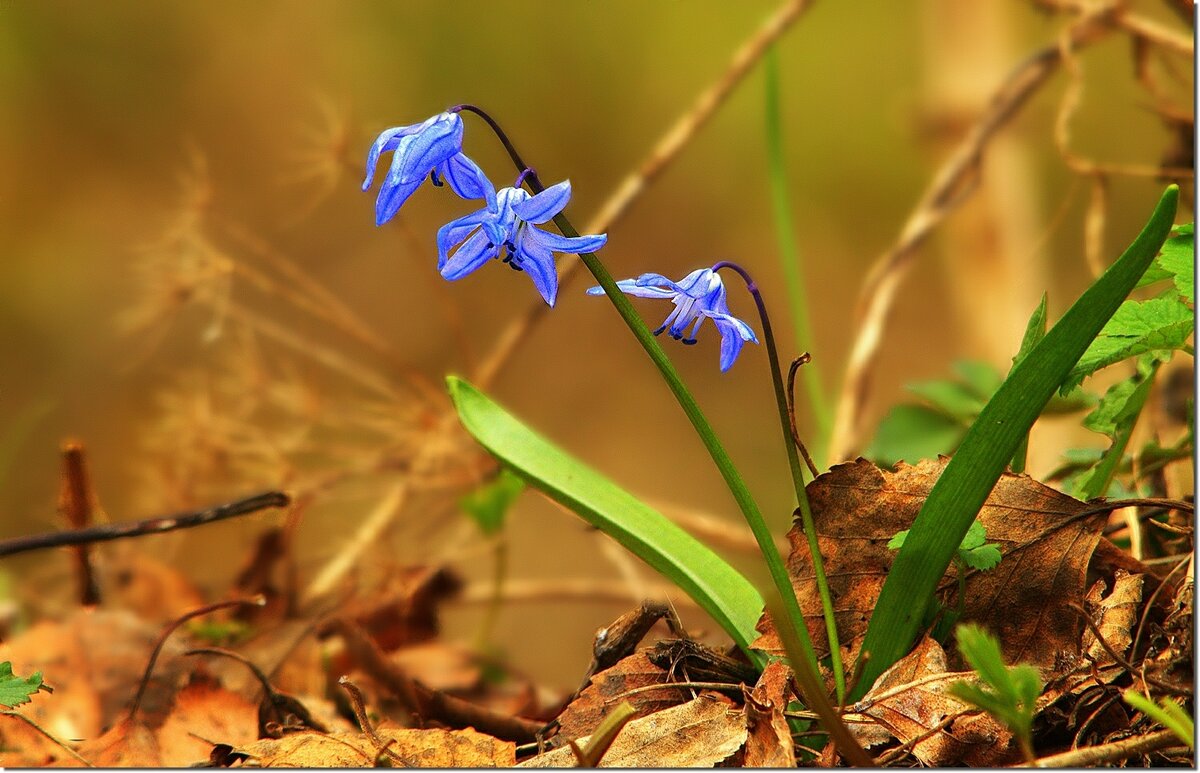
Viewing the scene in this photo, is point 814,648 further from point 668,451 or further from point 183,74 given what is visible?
point 183,74

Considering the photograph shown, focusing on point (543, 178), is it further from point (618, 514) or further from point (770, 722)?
point (770, 722)

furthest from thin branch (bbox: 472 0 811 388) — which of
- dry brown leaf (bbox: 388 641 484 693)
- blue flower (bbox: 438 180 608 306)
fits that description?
blue flower (bbox: 438 180 608 306)

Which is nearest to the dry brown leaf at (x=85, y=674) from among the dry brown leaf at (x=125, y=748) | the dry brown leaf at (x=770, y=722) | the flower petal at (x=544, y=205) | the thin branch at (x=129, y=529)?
the dry brown leaf at (x=125, y=748)

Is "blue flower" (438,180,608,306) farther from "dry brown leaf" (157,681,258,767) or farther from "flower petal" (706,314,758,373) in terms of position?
"dry brown leaf" (157,681,258,767)

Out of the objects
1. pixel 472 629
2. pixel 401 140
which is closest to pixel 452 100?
pixel 472 629

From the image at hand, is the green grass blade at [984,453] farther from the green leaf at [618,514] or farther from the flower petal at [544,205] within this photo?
the flower petal at [544,205]

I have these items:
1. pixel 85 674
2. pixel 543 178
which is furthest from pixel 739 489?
pixel 543 178

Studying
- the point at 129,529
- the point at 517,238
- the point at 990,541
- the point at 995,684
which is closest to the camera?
the point at 995,684
